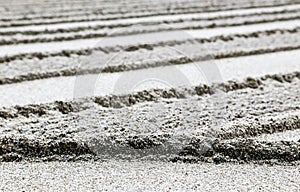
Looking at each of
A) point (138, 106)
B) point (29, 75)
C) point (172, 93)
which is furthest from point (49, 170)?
point (29, 75)

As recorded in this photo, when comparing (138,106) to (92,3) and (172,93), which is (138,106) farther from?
(92,3)

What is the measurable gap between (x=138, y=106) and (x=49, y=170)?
283 mm

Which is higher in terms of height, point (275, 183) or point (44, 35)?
point (44, 35)

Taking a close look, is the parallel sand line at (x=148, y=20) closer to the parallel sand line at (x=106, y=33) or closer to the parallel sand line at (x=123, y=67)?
the parallel sand line at (x=106, y=33)

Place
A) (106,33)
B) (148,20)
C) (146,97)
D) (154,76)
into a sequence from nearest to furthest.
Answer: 1. (146,97)
2. (154,76)
3. (106,33)
4. (148,20)

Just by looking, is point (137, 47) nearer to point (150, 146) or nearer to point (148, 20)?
point (148, 20)

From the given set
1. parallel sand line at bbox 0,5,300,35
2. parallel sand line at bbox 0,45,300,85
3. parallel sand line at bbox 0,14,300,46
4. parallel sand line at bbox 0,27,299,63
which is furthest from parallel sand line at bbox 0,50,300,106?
parallel sand line at bbox 0,5,300,35

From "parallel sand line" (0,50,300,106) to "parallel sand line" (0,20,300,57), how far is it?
27 cm

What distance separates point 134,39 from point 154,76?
0.38 meters

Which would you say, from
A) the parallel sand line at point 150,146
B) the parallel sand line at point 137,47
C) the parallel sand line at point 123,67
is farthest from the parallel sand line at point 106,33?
the parallel sand line at point 150,146

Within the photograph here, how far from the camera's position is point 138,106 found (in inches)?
39.4

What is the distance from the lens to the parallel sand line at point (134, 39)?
1.47 meters

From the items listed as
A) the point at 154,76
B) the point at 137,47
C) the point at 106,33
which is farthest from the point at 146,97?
the point at 106,33

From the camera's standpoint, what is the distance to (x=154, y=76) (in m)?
1.22
